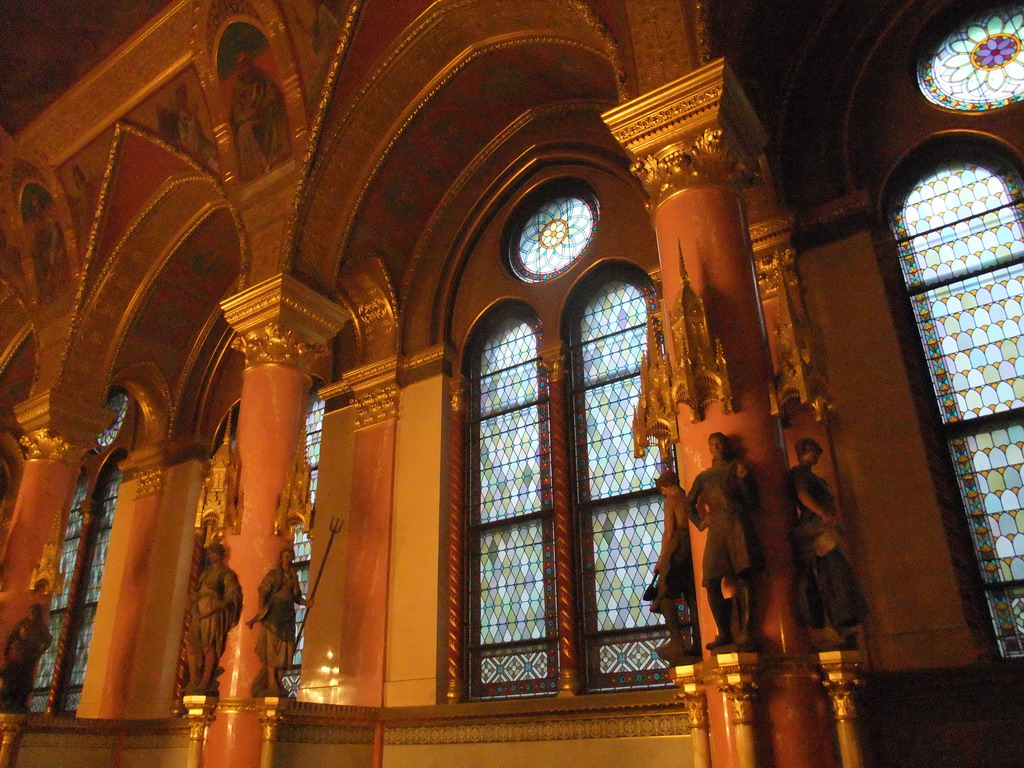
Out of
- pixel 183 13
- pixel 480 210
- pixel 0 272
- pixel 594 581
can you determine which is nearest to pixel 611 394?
pixel 594 581

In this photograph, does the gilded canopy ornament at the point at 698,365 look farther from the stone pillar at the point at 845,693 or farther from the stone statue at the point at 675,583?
the stone pillar at the point at 845,693

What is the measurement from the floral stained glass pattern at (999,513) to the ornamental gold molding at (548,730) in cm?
244

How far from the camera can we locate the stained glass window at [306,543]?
10242 mm

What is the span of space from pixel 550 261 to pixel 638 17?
358 cm

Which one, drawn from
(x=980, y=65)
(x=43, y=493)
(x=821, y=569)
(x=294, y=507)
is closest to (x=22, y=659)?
(x=43, y=493)

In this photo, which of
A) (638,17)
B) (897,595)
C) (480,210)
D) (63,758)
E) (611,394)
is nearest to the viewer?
(897,595)

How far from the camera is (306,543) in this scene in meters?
10.9

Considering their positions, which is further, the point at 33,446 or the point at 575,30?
the point at 33,446

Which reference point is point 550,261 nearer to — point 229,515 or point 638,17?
point 638,17

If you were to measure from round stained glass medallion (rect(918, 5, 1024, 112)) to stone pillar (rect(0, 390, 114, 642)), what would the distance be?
34.4 ft

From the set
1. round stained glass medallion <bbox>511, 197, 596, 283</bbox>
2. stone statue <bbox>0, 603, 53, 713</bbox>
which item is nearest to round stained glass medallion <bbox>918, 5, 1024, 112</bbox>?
round stained glass medallion <bbox>511, 197, 596, 283</bbox>

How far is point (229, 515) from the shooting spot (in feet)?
26.7

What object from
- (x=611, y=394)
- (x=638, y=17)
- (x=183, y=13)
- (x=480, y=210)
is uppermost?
(x=183, y=13)

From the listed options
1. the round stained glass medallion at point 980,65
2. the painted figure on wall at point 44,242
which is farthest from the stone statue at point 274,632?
the round stained glass medallion at point 980,65
